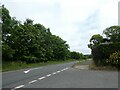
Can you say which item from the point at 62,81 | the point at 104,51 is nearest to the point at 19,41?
the point at 104,51

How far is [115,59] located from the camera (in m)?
28.3

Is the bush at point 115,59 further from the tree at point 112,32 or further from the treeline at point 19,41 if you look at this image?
the tree at point 112,32

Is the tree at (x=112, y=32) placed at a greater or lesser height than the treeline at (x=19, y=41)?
greater

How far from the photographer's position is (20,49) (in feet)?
189

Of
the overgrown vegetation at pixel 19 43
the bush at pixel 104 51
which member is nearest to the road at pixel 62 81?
the bush at pixel 104 51

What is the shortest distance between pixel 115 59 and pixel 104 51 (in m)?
2.36

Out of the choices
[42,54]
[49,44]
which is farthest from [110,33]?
[42,54]

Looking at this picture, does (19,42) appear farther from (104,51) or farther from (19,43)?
(104,51)

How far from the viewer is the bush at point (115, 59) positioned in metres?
28.1

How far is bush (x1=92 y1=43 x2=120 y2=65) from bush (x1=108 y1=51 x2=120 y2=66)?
856mm

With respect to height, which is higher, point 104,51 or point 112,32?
point 112,32

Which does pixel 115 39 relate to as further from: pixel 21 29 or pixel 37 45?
pixel 21 29

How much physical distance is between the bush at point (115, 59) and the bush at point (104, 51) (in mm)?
856

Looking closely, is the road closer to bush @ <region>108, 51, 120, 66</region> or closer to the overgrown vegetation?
bush @ <region>108, 51, 120, 66</region>
